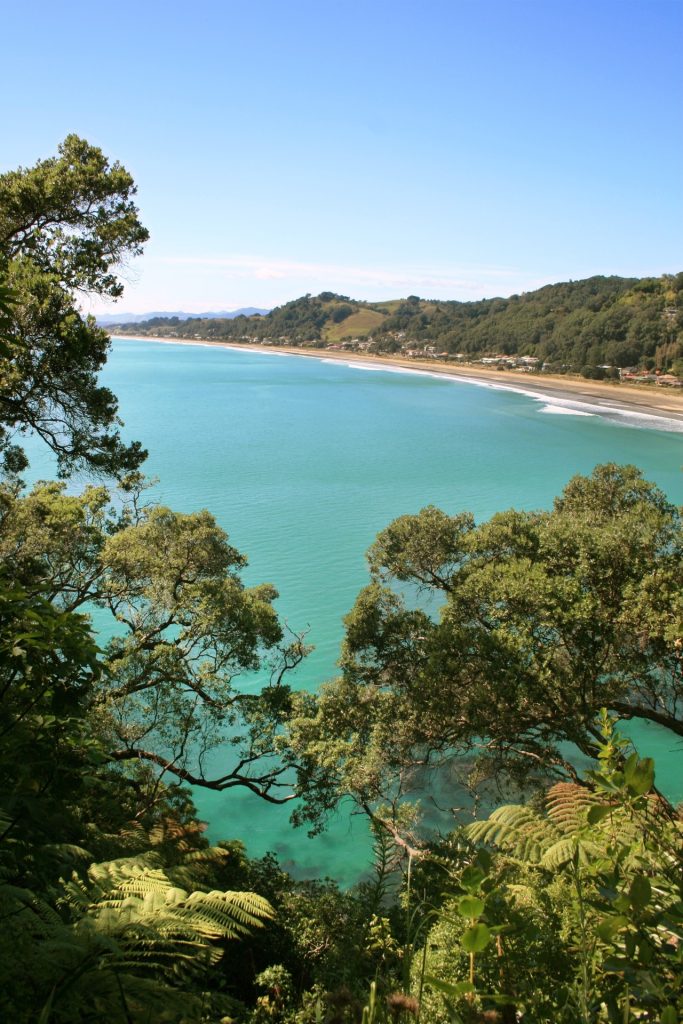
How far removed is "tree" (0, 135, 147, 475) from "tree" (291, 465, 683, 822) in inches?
200

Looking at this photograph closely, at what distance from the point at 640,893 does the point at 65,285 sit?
31.2ft

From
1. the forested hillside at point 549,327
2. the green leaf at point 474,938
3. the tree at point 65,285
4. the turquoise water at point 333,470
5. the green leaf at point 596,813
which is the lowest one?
the turquoise water at point 333,470

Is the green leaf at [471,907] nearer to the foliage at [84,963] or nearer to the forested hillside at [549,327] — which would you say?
the foliage at [84,963]

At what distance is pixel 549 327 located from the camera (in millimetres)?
122312

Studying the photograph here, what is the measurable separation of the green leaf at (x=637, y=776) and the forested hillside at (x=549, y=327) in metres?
90.0

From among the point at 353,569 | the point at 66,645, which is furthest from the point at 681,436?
the point at 66,645

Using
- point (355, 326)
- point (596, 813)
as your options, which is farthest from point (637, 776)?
point (355, 326)

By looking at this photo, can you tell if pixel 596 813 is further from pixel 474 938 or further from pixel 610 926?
pixel 474 938

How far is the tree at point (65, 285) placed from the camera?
27.5ft

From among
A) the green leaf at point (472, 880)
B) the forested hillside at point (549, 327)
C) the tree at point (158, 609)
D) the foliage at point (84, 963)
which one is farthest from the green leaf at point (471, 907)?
the forested hillside at point (549, 327)

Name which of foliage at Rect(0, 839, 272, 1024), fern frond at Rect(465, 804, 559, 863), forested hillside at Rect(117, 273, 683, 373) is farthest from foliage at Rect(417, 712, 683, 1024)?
forested hillside at Rect(117, 273, 683, 373)

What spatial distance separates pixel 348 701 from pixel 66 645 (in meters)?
7.77

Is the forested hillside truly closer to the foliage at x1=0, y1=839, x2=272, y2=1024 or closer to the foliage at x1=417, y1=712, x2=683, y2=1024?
the foliage at x1=417, y1=712, x2=683, y2=1024

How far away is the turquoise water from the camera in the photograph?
42.7ft
